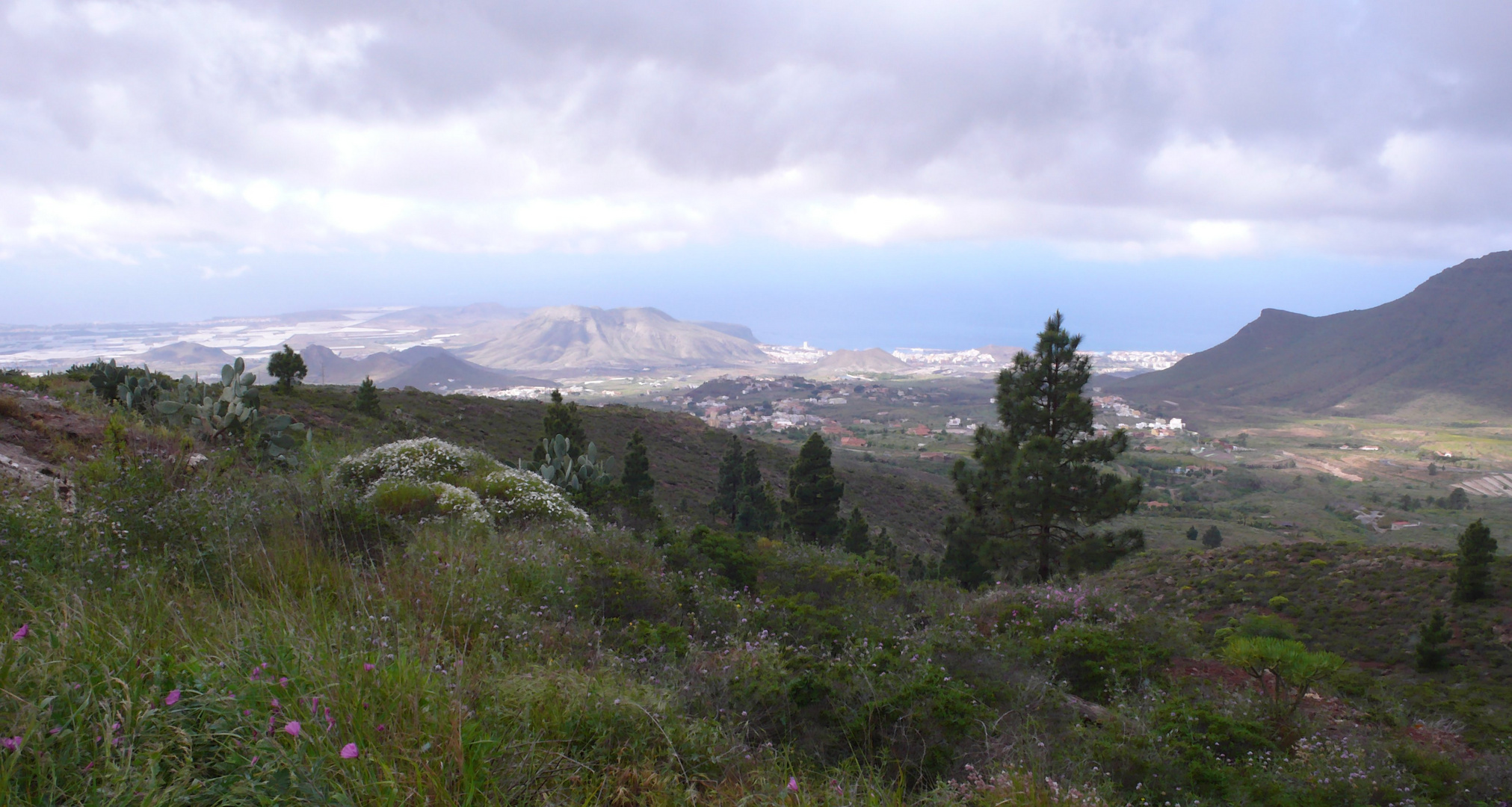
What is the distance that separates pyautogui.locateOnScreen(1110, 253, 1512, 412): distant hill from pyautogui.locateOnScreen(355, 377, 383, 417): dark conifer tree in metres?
177

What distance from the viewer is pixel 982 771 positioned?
3156 mm

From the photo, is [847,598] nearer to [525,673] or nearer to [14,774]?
[525,673]

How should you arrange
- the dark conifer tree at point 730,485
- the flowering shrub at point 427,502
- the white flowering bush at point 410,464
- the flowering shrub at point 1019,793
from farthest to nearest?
the dark conifer tree at point 730,485, the white flowering bush at point 410,464, the flowering shrub at point 427,502, the flowering shrub at point 1019,793

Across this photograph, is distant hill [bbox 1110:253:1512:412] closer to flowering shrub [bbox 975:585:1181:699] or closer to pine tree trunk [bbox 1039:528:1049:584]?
pine tree trunk [bbox 1039:528:1049:584]

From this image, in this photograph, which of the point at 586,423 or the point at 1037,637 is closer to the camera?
the point at 1037,637

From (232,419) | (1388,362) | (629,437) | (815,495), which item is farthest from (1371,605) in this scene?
(1388,362)

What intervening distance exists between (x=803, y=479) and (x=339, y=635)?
18.3 m

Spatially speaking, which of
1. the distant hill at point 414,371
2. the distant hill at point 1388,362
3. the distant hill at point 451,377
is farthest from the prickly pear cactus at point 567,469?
the distant hill at point 1388,362

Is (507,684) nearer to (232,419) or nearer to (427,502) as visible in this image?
(427,502)

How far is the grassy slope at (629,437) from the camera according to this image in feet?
77.4

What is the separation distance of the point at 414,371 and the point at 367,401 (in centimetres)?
13437

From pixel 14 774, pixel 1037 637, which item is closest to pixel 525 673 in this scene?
pixel 14 774

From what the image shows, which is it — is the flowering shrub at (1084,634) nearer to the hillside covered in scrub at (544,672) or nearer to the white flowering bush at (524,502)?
the hillside covered in scrub at (544,672)

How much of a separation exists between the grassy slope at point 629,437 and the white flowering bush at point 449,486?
262 inches
